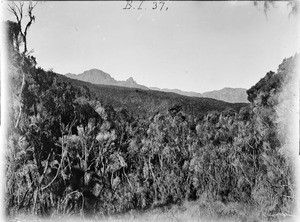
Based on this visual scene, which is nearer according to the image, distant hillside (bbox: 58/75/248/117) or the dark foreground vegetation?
the dark foreground vegetation

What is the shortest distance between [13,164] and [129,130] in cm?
1886

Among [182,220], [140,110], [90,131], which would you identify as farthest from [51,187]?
[140,110]

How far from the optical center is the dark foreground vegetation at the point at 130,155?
18.7 metres

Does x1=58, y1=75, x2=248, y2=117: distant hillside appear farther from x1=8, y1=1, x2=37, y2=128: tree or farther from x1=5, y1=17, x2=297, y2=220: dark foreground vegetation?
x1=8, y1=1, x2=37, y2=128: tree

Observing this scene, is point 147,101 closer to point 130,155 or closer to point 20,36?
point 130,155

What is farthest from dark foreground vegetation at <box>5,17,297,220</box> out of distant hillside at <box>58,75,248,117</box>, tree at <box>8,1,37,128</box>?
distant hillside at <box>58,75,248,117</box>

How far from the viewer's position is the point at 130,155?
3525 centimetres

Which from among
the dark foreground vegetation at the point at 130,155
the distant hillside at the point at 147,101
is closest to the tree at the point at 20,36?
the dark foreground vegetation at the point at 130,155

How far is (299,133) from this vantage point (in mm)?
10492

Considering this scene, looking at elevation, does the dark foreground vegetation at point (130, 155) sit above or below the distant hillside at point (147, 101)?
below

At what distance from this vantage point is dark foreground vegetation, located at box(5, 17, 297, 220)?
737 inches

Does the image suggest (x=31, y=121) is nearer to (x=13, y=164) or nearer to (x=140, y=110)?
(x=13, y=164)

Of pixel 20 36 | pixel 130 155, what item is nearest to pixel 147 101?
pixel 130 155

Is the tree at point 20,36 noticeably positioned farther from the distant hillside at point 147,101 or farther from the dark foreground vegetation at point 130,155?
the distant hillside at point 147,101
